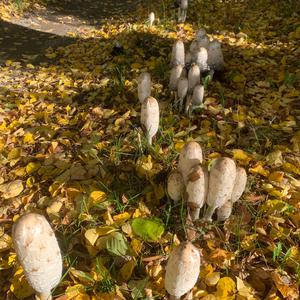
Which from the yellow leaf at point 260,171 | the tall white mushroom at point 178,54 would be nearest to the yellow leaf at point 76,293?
the yellow leaf at point 260,171

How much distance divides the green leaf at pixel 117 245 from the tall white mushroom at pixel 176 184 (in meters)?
0.39

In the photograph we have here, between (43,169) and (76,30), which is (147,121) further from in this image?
(76,30)

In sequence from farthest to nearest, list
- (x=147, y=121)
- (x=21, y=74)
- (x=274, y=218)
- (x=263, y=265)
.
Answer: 1. (x=21, y=74)
2. (x=147, y=121)
3. (x=274, y=218)
4. (x=263, y=265)

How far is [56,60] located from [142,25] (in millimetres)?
1606

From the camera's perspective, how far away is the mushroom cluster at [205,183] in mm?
1854

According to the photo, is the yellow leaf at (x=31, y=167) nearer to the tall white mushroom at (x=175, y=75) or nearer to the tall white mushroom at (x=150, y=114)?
the tall white mushroom at (x=150, y=114)

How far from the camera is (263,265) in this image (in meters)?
2.06

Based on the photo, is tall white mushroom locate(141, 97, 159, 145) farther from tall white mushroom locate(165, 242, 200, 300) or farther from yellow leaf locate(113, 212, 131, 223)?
tall white mushroom locate(165, 242, 200, 300)

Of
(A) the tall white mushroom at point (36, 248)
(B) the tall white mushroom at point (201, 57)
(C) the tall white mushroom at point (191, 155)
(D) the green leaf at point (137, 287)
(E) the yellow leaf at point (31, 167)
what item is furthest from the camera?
(B) the tall white mushroom at point (201, 57)

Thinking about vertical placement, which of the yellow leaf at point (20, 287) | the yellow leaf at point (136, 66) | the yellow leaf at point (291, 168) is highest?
the yellow leaf at point (136, 66)

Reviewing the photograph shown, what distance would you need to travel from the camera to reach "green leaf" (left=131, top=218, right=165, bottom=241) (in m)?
2.17

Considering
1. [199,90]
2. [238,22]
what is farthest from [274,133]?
[238,22]

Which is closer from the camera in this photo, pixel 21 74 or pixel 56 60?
pixel 21 74

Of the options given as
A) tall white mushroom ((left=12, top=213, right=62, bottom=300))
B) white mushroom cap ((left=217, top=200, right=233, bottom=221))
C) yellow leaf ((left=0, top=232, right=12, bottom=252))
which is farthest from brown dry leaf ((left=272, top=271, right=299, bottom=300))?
yellow leaf ((left=0, top=232, right=12, bottom=252))
